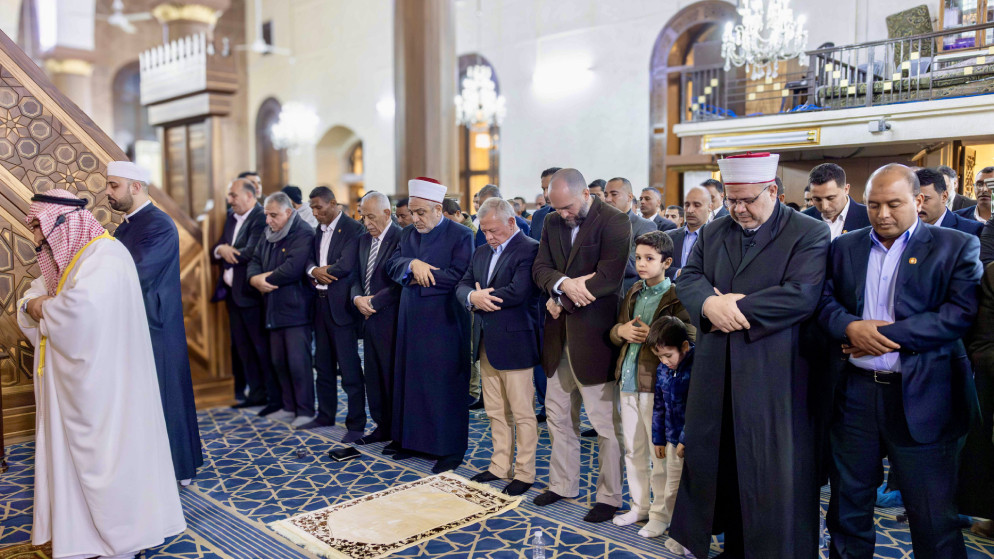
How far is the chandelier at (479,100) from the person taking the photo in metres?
13.5

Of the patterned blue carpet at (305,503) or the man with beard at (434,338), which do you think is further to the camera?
the man with beard at (434,338)

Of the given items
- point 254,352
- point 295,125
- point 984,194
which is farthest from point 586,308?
point 295,125

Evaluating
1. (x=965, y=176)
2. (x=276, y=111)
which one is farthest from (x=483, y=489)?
(x=276, y=111)

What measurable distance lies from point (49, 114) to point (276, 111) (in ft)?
48.0

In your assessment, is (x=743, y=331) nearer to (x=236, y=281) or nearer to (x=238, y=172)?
(x=236, y=281)

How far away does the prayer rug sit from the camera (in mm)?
3500

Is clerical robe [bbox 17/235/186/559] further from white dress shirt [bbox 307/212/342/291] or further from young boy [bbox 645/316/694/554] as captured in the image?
young boy [bbox 645/316/694/554]

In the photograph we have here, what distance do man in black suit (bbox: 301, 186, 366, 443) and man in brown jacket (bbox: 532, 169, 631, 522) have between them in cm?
181

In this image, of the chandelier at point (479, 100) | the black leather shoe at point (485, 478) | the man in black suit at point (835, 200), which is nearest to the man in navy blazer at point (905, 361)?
the man in black suit at point (835, 200)

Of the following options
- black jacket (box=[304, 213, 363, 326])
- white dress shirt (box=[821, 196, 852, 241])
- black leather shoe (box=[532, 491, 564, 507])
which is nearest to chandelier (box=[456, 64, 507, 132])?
black jacket (box=[304, 213, 363, 326])

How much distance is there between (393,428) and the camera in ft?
15.8

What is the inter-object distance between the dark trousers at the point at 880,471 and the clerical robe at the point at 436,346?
7.55 ft

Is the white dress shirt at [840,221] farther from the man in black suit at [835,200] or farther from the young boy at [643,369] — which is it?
the young boy at [643,369]

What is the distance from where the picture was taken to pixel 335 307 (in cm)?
527
